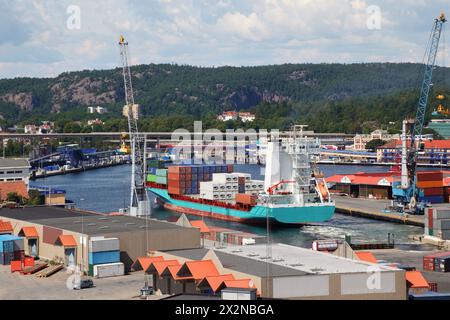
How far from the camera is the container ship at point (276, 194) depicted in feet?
105

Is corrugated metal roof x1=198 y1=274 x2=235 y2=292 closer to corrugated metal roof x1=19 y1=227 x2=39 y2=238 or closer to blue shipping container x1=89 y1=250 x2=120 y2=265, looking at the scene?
blue shipping container x1=89 y1=250 x2=120 y2=265

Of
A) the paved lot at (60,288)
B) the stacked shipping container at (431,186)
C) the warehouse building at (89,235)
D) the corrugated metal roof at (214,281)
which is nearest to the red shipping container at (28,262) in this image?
the paved lot at (60,288)

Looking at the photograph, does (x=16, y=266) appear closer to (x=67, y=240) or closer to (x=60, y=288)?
(x=67, y=240)

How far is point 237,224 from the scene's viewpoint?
33562 mm

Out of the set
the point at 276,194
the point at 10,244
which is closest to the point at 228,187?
the point at 276,194

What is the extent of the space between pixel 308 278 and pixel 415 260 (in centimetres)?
972

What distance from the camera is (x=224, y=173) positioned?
39281 millimetres

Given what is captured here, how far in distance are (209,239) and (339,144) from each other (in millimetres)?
62611

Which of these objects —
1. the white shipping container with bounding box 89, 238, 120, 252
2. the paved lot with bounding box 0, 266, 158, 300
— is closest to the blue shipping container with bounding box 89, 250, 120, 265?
the white shipping container with bounding box 89, 238, 120, 252

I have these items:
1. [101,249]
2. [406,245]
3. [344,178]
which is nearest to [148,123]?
[344,178]

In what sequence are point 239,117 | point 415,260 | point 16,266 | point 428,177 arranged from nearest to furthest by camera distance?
1. point 16,266
2. point 415,260
3. point 428,177
4. point 239,117

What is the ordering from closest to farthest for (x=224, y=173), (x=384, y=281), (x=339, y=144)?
(x=384, y=281) → (x=224, y=173) → (x=339, y=144)

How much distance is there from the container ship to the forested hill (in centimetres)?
9142

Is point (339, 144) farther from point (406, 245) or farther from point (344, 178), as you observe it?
point (406, 245)
